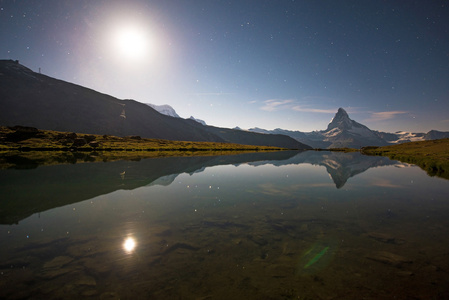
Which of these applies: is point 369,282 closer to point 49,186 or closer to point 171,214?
point 171,214

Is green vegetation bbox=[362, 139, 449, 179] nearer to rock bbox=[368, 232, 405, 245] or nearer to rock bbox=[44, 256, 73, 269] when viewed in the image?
rock bbox=[368, 232, 405, 245]

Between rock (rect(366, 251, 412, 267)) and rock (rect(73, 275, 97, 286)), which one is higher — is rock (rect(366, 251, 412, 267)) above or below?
above

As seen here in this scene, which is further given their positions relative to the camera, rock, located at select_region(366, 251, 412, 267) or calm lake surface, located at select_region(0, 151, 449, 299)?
rock, located at select_region(366, 251, 412, 267)

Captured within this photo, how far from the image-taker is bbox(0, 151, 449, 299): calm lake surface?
6789mm

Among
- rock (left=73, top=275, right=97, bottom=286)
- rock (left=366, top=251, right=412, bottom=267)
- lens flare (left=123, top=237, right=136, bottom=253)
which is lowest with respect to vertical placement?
lens flare (left=123, top=237, right=136, bottom=253)

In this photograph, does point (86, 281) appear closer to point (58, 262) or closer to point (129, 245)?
point (58, 262)

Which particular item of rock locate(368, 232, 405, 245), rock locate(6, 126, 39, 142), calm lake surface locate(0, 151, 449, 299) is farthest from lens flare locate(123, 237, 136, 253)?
rock locate(6, 126, 39, 142)

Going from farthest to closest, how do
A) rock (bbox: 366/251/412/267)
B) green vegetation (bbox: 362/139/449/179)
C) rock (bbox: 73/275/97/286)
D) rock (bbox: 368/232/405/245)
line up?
green vegetation (bbox: 362/139/449/179)
rock (bbox: 368/232/405/245)
rock (bbox: 366/251/412/267)
rock (bbox: 73/275/97/286)

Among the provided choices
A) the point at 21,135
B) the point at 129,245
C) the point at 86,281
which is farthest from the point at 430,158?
the point at 21,135

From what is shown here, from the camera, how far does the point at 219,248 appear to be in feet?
31.0

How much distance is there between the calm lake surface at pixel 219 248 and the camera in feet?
22.3

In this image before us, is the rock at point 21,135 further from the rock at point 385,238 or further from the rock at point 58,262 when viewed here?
the rock at point 385,238

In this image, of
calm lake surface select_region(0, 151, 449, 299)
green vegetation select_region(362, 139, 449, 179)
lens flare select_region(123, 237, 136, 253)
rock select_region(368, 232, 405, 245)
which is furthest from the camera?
green vegetation select_region(362, 139, 449, 179)

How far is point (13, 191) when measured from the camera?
19.5 metres
